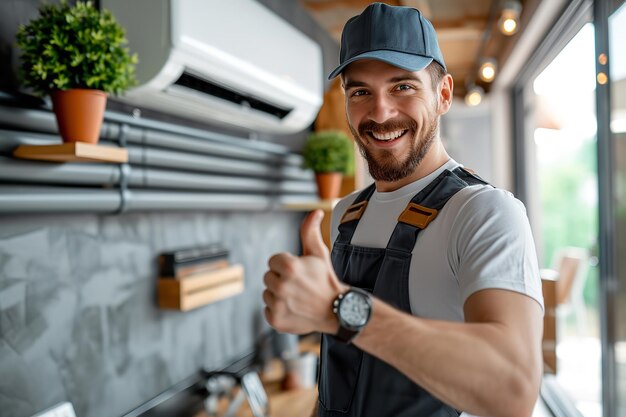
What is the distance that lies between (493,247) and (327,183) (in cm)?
260

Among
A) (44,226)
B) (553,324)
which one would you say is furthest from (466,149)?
(44,226)

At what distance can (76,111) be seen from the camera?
150 cm

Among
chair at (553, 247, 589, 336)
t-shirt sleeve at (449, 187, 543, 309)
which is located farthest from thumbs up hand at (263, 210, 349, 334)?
chair at (553, 247, 589, 336)

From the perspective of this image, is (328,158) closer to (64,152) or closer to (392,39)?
(64,152)

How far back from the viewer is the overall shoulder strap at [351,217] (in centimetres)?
116

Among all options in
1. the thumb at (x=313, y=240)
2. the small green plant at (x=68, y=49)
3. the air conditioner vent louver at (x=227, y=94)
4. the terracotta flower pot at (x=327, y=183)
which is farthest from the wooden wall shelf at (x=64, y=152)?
the terracotta flower pot at (x=327, y=183)

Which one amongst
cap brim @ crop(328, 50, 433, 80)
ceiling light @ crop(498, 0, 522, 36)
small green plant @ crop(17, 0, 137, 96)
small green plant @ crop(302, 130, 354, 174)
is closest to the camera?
cap brim @ crop(328, 50, 433, 80)

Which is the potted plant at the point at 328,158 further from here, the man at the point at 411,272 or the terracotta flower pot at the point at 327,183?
the man at the point at 411,272

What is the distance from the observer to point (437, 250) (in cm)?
90

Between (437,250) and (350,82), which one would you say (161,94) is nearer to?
(350,82)

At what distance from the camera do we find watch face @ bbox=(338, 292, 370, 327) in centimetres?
69

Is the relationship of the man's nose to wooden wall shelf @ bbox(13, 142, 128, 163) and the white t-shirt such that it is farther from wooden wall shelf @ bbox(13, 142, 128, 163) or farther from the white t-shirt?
wooden wall shelf @ bbox(13, 142, 128, 163)

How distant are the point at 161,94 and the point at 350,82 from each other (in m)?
1.14


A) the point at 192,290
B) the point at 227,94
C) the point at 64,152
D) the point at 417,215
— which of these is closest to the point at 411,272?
the point at 417,215
